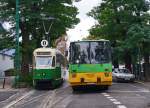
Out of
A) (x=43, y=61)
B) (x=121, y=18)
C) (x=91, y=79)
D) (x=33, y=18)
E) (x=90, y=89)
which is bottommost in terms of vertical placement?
(x=90, y=89)

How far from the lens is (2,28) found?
165 ft

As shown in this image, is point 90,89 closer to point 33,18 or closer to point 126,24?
point 33,18

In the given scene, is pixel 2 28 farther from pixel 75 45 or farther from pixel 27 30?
pixel 75 45

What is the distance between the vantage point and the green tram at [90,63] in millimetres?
33562

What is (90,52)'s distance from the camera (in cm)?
3412

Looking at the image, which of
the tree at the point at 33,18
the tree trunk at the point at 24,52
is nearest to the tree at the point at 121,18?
the tree at the point at 33,18

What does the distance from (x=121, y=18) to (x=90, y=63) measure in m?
26.4

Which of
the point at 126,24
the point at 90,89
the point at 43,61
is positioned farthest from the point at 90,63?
the point at 126,24

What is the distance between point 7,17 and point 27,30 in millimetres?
2699

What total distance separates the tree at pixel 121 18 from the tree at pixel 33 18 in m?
6.92

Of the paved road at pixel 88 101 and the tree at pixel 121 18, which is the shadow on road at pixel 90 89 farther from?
the tree at pixel 121 18

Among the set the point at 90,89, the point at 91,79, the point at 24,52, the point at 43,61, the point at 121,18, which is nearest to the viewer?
the point at 91,79

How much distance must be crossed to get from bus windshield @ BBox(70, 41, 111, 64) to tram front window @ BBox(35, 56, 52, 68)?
8153 millimetres

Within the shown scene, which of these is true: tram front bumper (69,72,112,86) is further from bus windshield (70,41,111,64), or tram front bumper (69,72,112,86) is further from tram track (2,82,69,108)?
tram track (2,82,69,108)
